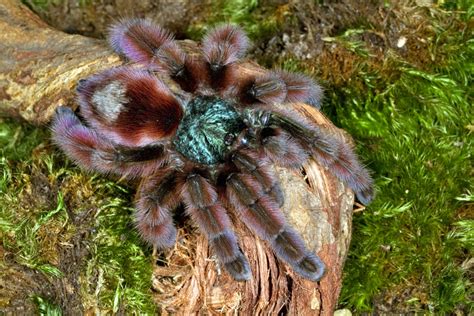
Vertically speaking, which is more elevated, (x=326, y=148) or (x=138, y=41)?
(x=138, y=41)

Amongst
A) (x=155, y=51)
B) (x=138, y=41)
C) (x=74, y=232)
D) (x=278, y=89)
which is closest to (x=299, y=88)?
(x=278, y=89)

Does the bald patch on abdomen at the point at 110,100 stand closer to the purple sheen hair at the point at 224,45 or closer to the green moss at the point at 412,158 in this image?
the purple sheen hair at the point at 224,45

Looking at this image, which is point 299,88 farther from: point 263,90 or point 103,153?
point 103,153

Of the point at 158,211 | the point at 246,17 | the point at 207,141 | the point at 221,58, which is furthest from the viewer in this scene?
the point at 246,17

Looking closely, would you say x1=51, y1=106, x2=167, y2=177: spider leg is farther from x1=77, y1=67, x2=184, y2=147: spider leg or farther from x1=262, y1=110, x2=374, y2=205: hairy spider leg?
x1=262, y1=110, x2=374, y2=205: hairy spider leg

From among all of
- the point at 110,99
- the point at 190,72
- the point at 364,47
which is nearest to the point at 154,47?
the point at 190,72

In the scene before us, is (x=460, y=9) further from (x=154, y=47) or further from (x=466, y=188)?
(x=154, y=47)
